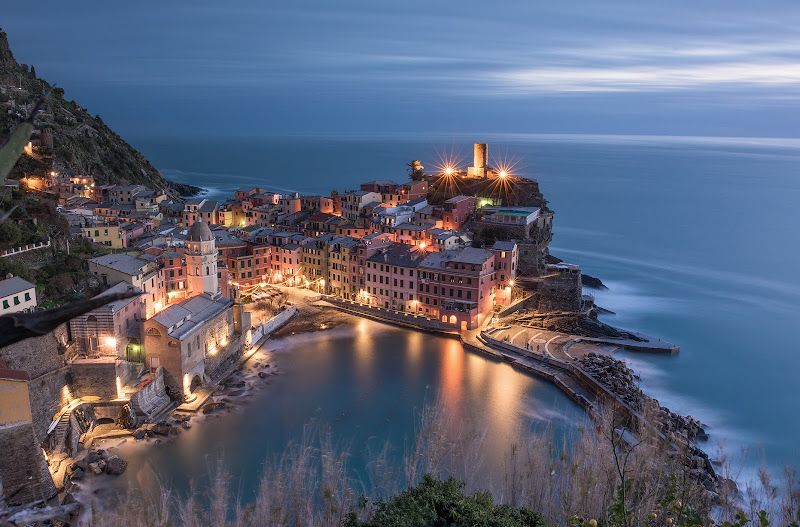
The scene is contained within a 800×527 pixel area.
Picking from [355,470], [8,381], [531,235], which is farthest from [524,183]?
[8,381]

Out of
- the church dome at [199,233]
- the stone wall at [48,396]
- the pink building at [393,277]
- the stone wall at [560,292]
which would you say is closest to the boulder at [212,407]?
the stone wall at [48,396]

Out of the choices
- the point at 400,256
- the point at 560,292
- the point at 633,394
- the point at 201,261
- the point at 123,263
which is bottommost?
the point at 633,394

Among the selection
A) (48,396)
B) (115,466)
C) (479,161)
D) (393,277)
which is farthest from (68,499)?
(479,161)

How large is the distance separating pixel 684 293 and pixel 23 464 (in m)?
23.7

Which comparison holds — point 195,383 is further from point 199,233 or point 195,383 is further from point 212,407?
point 199,233

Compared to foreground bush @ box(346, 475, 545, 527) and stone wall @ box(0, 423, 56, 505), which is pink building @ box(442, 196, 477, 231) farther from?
foreground bush @ box(346, 475, 545, 527)

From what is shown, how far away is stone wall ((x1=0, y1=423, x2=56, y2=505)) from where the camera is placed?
9484mm

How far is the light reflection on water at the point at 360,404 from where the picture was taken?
1209 centimetres

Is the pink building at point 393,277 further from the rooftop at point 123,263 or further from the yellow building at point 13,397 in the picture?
the yellow building at point 13,397

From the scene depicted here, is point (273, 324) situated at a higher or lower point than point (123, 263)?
lower

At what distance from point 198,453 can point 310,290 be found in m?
12.3

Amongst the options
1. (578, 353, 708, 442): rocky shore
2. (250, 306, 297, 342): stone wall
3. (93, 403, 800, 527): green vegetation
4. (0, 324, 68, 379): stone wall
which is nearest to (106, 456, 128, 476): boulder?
(93, 403, 800, 527): green vegetation

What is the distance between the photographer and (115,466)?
1120 cm

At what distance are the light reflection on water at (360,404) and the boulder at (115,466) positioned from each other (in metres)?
0.14
